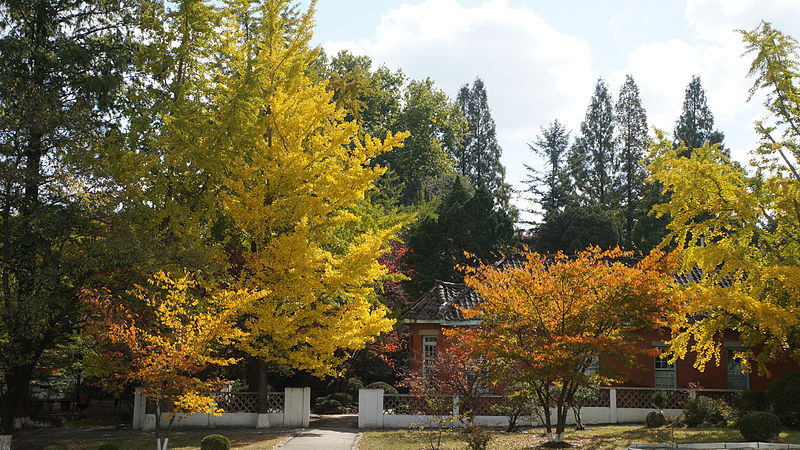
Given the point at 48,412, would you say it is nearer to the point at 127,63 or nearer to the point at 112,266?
the point at 112,266

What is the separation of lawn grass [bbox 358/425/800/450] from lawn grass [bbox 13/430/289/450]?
7.76ft

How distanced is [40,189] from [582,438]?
14744mm

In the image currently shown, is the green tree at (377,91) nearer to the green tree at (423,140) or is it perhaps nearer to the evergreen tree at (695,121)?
the green tree at (423,140)

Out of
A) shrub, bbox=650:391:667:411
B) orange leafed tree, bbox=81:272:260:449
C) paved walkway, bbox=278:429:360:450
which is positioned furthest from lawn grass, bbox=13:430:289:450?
shrub, bbox=650:391:667:411

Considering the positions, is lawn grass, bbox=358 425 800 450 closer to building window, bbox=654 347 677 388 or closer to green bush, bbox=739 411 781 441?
green bush, bbox=739 411 781 441

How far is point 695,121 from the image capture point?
164 ft

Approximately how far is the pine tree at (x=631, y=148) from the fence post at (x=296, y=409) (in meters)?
32.0

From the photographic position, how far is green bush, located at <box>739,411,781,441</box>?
1400 cm

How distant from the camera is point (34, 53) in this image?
1791cm

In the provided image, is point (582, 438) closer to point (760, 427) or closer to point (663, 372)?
point (760, 427)

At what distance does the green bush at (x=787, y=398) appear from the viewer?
16.4 meters

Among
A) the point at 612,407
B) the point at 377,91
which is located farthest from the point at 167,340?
the point at 377,91

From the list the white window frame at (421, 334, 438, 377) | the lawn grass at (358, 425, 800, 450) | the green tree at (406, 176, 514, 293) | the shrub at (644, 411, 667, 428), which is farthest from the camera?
the green tree at (406, 176, 514, 293)

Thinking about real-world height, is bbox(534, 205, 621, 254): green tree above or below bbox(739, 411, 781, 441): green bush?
above
